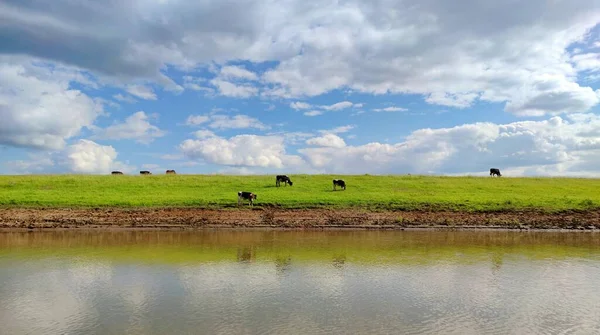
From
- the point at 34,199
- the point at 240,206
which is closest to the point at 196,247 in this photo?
the point at 240,206

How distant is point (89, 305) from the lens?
14.1m

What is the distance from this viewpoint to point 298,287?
53.6 feet

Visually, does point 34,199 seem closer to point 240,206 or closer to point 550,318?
point 240,206

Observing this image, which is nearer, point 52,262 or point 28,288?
point 28,288

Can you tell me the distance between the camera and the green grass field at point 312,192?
4003 cm

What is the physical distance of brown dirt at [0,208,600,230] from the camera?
35.6 m

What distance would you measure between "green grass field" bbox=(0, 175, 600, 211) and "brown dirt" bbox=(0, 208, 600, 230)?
52.0 inches

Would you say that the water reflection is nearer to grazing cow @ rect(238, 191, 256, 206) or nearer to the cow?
grazing cow @ rect(238, 191, 256, 206)

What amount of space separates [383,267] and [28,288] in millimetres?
14015

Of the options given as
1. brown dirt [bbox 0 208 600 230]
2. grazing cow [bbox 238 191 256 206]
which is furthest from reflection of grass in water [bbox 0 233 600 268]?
grazing cow [bbox 238 191 256 206]

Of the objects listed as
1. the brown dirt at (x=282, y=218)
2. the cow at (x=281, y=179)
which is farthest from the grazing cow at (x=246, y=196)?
the cow at (x=281, y=179)

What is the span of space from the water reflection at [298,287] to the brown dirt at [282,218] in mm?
7691

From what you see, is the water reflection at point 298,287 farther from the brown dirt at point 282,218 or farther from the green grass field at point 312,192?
the green grass field at point 312,192

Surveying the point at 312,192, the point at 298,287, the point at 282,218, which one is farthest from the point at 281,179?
the point at 298,287
